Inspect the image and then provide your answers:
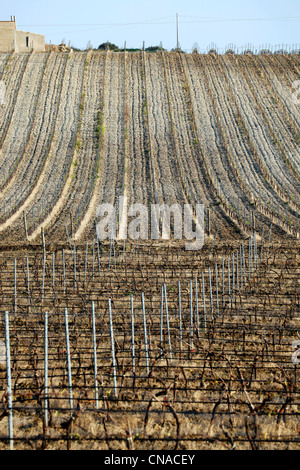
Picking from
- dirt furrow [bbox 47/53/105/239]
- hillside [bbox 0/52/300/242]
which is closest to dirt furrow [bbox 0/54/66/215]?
hillside [bbox 0/52/300/242]

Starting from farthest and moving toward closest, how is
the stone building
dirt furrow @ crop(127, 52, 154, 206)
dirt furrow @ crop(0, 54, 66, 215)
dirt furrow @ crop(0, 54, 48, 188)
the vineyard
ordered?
the stone building
dirt furrow @ crop(0, 54, 48, 188)
dirt furrow @ crop(127, 52, 154, 206)
dirt furrow @ crop(0, 54, 66, 215)
the vineyard

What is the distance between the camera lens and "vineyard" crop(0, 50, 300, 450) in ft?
21.9

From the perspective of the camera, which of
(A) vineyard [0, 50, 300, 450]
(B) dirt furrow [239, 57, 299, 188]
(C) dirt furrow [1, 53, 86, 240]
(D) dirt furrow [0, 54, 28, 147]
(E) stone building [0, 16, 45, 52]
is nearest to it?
(A) vineyard [0, 50, 300, 450]

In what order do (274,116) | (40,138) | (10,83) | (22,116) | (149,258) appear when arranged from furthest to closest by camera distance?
(10,83) → (274,116) → (22,116) → (40,138) → (149,258)

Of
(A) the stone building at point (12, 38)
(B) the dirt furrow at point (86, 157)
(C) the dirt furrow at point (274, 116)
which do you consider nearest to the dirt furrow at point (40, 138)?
(B) the dirt furrow at point (86, 157)

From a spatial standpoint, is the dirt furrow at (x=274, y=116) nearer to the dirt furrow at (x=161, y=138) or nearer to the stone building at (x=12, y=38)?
the dirt furrow at (x=161, y=138)

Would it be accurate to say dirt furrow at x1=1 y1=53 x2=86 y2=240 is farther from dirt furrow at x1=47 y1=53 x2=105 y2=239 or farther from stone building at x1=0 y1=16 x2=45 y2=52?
stone building at x1=0 y1=16 x2=45 y2=52

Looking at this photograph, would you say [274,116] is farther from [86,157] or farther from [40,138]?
[40,138]

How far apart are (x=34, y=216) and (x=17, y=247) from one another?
3.88 meters

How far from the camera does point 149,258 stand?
14695mm

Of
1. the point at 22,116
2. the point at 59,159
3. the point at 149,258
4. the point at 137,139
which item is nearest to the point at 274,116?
the point at 137,139

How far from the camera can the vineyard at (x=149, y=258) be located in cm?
668

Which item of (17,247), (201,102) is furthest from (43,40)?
(17,247)

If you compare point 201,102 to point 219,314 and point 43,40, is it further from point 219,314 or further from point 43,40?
point 219,314
